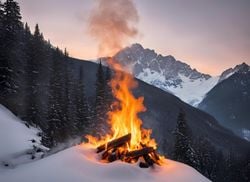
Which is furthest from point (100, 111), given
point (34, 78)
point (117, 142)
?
point (117, 142)

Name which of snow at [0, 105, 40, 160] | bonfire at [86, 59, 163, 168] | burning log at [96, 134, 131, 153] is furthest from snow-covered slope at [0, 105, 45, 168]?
burning log at [96, 134, 131, 153]

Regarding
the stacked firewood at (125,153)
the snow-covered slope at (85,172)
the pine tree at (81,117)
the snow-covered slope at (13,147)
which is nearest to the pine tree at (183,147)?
the pine tree at (81,117)

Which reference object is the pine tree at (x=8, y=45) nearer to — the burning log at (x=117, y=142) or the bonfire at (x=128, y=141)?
the bonfire at (x=128, y=141)

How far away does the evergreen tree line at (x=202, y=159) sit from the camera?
→ 48188mm

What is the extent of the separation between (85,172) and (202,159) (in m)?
55.1

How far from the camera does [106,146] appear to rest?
1847cm

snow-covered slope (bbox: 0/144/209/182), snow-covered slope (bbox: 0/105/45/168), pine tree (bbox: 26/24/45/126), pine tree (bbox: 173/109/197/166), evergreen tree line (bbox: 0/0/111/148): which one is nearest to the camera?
snow-covered slope (bbox: 0/144/209/182)

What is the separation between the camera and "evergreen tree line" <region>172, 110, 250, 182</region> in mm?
48188

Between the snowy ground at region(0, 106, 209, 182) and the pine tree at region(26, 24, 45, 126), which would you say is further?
the pine tree at region(26, 24, 45, 126)

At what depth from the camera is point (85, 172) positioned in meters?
15.8

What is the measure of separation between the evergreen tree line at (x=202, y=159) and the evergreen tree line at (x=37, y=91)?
1157 centimetres

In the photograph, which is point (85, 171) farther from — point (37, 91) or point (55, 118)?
point (37, 91)

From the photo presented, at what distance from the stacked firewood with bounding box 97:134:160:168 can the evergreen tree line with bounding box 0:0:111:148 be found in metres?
22.3

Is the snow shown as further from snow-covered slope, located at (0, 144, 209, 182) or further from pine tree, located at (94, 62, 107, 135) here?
pine tree, located at (94, 62, 107, 135)
